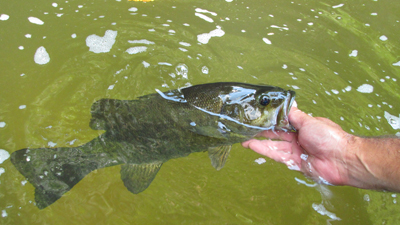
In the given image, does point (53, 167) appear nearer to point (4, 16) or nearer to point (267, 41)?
point (4, 16)

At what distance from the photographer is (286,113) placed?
105 inches

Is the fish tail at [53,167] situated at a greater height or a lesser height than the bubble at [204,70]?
lesser

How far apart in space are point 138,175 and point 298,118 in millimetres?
1912

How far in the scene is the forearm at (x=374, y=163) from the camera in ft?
7.49

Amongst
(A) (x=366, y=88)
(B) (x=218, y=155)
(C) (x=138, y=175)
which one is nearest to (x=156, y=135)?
(C) (x=138, y=175)

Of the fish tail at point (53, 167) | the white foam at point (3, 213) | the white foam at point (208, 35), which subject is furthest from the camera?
the white foam at point (208, 35)

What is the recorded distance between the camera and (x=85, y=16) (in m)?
4.92

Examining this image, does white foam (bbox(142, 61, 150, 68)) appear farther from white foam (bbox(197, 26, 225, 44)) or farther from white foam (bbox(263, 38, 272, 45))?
white foam (bbox(263, 38, 272, 45))

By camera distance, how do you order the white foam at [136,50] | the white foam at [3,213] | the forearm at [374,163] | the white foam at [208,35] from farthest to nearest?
the white foam at [208,35] < the white foam at [136,50] < the white foam at [3,213] < the forearm at [374,163]

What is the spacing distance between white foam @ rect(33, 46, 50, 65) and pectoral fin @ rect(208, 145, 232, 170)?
3.09 meters

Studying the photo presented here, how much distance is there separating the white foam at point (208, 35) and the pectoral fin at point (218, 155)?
2.50 meters

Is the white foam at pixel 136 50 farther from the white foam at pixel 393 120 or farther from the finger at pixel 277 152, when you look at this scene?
the white foam at pixel 393 120

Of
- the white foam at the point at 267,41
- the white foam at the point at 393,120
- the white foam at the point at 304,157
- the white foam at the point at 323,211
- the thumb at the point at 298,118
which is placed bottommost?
the white foam at the point at 323,211

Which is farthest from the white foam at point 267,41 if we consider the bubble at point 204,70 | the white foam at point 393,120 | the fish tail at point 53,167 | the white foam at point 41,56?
the white foam at point 41,56
